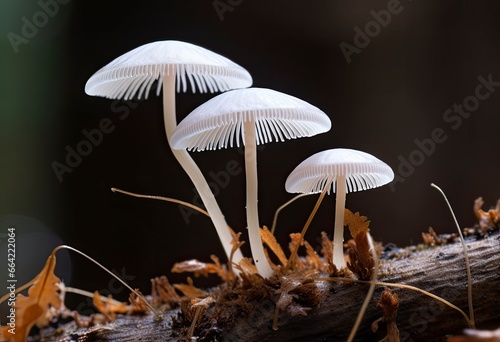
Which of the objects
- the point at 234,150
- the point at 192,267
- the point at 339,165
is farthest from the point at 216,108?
the point at 234,150

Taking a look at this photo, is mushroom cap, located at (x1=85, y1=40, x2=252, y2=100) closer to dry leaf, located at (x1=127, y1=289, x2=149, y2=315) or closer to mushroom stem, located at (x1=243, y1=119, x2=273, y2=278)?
mushroom stem, located at (x1=243, y1=119, x2=273, y2=278)

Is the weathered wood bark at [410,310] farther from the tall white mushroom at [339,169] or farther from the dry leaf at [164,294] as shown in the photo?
the dry leaf at [164,294]

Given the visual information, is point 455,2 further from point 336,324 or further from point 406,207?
point 336,324

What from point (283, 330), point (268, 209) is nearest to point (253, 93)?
point (283, 330)

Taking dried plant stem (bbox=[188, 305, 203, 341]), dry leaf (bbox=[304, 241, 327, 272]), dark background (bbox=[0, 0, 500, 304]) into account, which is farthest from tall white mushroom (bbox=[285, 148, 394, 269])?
dark background (bbox=[0, 0, 500, 304])

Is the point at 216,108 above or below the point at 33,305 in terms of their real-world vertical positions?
above

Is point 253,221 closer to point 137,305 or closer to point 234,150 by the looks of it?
point 137,305
